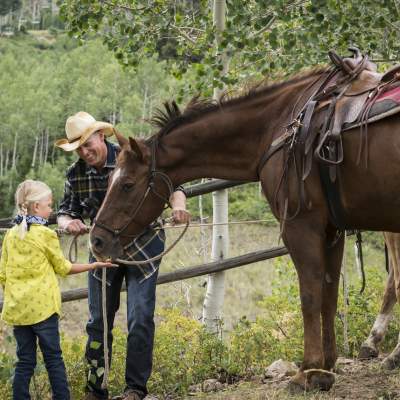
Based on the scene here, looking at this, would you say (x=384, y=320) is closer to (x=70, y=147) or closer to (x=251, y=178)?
(x=251, y=178)

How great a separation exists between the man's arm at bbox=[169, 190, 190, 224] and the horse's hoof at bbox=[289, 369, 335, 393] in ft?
3.99

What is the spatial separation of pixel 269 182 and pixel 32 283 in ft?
5.10

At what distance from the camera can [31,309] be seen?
14.2 feet

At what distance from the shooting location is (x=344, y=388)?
4883 mm

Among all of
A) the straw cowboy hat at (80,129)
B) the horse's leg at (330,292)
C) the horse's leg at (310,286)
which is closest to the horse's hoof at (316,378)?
the horse's leg at (310,286)

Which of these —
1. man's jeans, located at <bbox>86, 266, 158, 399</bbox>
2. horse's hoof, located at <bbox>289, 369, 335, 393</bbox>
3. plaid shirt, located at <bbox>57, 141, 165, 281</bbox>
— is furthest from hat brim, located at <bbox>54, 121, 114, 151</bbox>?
horse's hoof, located at <bbox>289, 369, 335, 393</bbox>

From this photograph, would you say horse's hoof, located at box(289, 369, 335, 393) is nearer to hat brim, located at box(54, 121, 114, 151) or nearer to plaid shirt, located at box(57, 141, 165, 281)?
plaid shirt, located at box(57, 141, 165, 281)

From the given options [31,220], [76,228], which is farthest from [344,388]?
[31,220]

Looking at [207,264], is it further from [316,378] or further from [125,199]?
[316,378]

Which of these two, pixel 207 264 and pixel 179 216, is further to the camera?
pixel 207 264


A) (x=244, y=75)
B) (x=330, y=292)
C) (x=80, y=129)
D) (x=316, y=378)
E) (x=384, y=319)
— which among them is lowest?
(x=316, y=378)

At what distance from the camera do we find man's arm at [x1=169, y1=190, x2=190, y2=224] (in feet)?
15.4

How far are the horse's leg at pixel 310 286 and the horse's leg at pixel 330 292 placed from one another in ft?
0.79

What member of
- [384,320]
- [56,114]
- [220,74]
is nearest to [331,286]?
[384,320]
